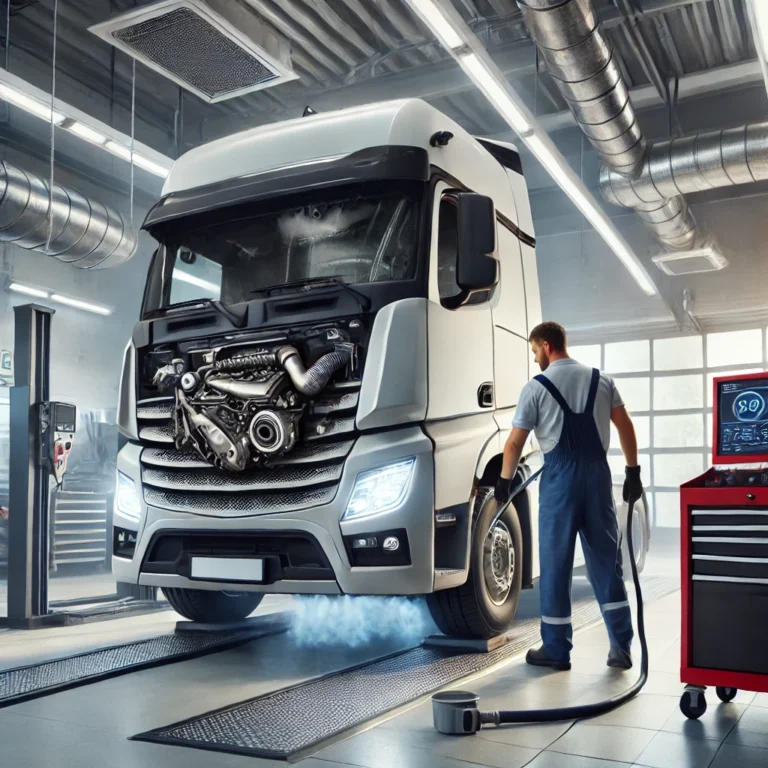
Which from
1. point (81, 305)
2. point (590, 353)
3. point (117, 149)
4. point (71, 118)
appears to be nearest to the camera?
point (71, 118)

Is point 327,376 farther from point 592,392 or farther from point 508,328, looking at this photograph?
point 508,328

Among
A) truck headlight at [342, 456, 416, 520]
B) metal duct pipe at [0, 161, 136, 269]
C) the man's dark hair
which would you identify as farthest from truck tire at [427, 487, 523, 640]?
metal duct pipe at [0, 161, 136, 269]

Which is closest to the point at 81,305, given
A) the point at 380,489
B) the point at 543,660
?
the point at 380,489

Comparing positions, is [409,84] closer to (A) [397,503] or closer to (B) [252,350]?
(B) [252,350]

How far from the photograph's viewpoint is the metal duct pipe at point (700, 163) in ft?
29.7

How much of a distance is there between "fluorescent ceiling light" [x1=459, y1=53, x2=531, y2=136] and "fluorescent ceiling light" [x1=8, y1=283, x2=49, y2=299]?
735cm

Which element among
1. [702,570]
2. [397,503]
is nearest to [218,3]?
[397,503]

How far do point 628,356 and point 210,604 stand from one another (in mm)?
12302

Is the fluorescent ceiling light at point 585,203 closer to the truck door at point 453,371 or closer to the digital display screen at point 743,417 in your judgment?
the truck door at point 453,371

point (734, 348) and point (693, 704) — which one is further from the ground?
point (734, 348)

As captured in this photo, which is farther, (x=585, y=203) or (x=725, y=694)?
(x=585, y=203)

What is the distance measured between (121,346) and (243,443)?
10.4 metres

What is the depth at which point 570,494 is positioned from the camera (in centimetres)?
425

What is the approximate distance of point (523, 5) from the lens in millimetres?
6043
